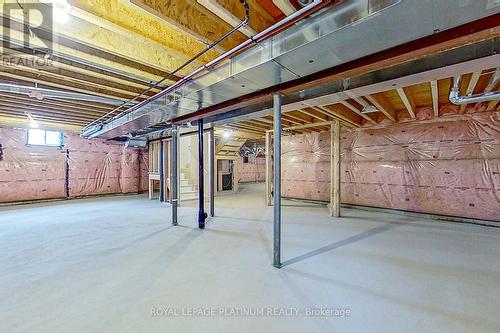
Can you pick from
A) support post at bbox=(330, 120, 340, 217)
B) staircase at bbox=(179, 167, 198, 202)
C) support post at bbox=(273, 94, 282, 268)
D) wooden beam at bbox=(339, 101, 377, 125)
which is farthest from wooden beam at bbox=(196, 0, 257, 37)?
staircase at bbox=(179, 167, 198, 202)

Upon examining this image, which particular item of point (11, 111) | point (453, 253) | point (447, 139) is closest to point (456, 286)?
point (453, 253)

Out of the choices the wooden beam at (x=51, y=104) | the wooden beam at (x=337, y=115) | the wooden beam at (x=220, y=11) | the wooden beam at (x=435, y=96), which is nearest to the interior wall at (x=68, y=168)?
the wooden beam at (x=51, y=104)

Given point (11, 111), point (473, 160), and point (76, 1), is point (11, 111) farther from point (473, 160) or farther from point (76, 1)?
point (473, 160)

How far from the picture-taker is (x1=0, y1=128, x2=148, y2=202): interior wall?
18.7 feet

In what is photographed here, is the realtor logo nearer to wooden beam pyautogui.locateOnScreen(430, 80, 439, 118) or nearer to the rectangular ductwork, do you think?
the rectangular ductwork

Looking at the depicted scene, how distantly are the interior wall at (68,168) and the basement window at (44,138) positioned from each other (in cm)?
11

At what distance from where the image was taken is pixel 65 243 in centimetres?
298

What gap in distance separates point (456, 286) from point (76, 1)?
3660mm

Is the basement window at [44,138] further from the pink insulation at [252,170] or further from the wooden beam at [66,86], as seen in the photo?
the pink insulation at [252,170]

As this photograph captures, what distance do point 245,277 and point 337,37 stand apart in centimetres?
203

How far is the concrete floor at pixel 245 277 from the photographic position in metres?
1.51

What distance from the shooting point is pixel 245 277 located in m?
2.10

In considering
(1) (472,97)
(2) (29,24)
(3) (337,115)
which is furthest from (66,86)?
(1) (472,97)

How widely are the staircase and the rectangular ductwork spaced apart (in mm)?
4421
